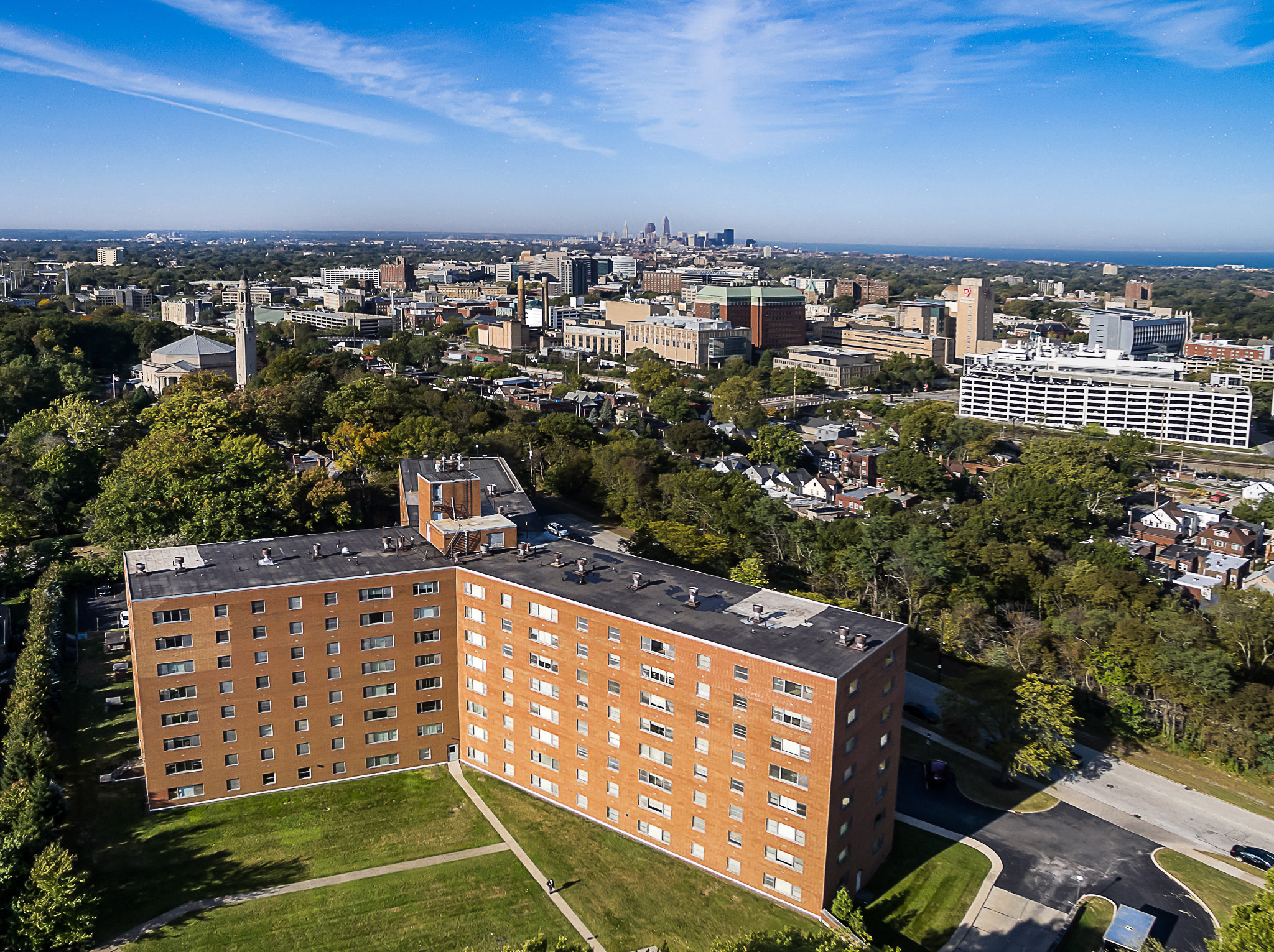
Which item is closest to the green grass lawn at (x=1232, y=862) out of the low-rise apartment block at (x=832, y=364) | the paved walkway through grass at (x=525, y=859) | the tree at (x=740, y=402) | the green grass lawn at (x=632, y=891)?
the green grass lawn at (x=632, y=891)

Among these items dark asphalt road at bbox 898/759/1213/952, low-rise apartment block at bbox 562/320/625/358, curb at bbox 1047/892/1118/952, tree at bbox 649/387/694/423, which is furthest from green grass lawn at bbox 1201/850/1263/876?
low-rise apartment block at bbox 562/320/625/358

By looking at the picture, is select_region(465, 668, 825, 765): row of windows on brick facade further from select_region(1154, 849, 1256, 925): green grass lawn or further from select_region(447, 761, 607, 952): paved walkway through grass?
select_region(1154, 849, 1256, 925): green grass lawn

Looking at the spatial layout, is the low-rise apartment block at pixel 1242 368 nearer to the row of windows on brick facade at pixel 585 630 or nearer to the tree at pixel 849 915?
the tree at pixel 849 915

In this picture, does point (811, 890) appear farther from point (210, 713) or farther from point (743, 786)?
point (210, 713)

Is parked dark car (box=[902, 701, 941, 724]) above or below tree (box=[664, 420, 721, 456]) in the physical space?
below

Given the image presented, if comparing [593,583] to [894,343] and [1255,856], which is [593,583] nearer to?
[1255,856]

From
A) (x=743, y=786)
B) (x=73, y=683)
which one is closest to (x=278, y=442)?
(x=73, y=683)
